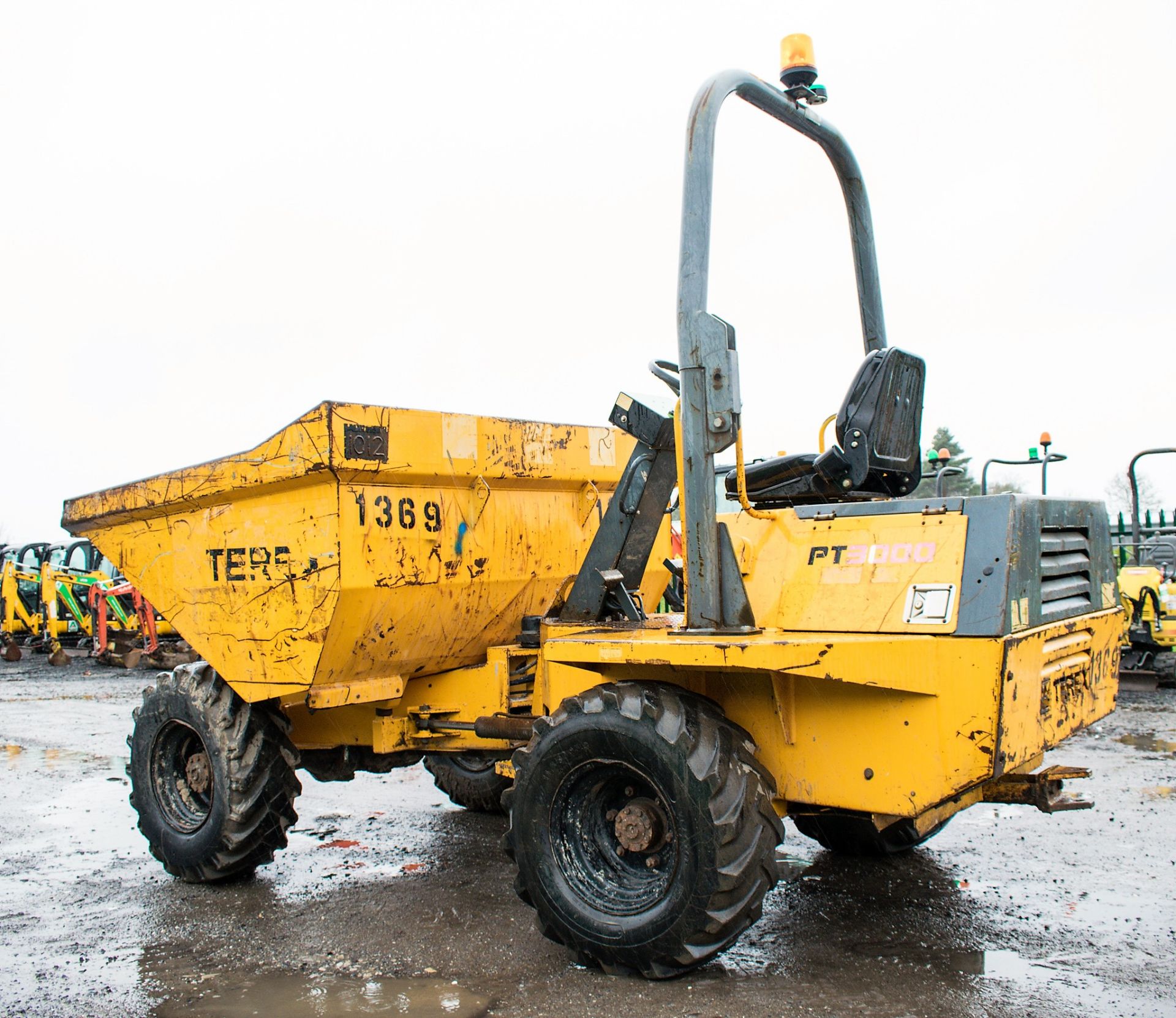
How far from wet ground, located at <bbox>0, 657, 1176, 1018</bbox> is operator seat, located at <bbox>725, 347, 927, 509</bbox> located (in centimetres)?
138

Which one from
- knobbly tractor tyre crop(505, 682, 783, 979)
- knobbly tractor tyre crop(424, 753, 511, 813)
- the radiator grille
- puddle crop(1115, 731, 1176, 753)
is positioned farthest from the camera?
puddle crop(1115, 731, 1176, 753)

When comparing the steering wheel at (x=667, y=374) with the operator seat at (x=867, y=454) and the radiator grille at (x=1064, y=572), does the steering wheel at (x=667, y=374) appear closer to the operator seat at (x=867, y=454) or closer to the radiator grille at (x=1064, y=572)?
the operator seat at (x=867, y=454)

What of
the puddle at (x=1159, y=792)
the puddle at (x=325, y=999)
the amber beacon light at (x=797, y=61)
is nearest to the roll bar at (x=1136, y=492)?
the puddle at (x=1159, y=792)

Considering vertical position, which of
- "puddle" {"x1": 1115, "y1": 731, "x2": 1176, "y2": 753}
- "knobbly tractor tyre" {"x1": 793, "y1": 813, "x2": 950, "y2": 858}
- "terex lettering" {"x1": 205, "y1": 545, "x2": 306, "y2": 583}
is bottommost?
"puddle" {"x1": 1115, "y1": 731, "x2": 1176, "y2": 753}

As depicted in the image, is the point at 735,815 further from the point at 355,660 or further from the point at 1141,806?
the point at 1141,806

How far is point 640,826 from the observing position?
148 inches

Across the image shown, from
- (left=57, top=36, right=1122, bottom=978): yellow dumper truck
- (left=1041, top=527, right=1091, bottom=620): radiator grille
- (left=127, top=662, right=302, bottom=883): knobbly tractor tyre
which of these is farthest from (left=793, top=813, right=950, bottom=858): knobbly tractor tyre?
(left=127, top=662, right=302, bottom=883): knobbly tractor tyre

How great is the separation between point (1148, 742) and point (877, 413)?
18.3 feet

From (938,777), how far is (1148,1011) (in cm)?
103

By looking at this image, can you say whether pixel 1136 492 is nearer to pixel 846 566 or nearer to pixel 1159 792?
pixel 1159 792

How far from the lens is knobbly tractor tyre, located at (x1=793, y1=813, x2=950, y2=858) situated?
4.99 meters

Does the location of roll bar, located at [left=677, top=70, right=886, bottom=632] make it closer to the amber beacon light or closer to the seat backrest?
the amber beacon light

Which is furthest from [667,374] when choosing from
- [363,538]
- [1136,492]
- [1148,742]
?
[1136,492]

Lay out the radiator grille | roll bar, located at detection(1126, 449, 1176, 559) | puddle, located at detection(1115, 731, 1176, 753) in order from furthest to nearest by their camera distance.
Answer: roll bar, located at detection(1126, 449, 1176, 559) → puddle, located at detection(1115, 731, 1176, 753) → the radiator grille
